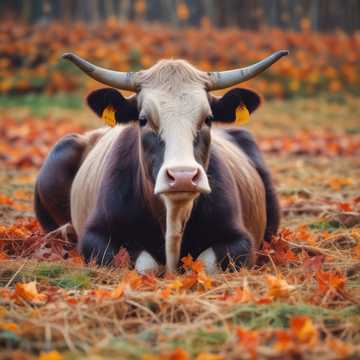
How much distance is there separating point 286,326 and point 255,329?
17 centimetres

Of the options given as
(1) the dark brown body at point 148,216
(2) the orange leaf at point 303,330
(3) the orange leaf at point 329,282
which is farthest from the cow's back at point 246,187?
(2) the orange leaf at point 303,330

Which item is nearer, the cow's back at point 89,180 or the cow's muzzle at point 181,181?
the cow's muzzle at point 181,181

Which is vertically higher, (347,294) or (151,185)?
(151,185)

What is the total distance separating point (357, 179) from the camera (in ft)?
30.2

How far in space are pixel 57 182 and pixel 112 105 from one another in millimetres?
1901

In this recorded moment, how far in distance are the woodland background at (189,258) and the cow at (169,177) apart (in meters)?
0.23

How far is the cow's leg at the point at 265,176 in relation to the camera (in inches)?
246

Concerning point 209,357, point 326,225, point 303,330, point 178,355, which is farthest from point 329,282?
point 326,225

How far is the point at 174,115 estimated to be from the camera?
4332 millimetres

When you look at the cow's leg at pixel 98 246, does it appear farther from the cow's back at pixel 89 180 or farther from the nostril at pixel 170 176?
the nostril at pixel 170 176

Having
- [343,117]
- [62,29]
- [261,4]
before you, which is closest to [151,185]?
[343,117]

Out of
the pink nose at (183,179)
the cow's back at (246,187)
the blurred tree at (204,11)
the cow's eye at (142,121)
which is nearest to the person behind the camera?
the pink nose at (183,179)

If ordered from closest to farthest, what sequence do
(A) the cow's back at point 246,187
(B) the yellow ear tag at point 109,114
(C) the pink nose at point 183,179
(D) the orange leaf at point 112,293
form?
(D) the orange leaf at point 112,293, (C) the pink nose at point 183,179, (B) the yellow ear tag at point 109,114, (A) the cow's back at point 246,187

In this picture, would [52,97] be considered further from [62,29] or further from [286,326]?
[286,326]
